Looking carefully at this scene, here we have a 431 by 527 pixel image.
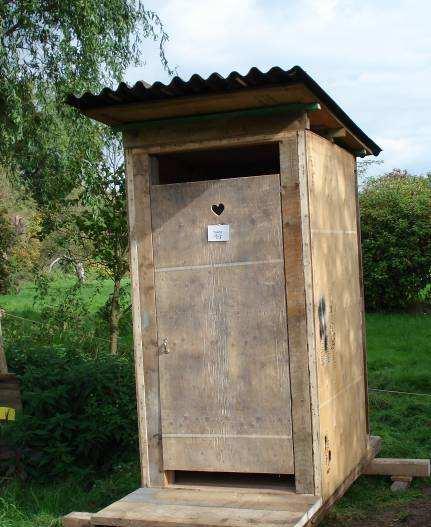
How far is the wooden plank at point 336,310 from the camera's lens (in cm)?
505

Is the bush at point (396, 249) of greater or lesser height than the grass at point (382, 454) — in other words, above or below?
above

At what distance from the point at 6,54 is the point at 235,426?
24.2 ft

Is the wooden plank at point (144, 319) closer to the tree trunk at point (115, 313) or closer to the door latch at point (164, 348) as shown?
the door latch at point (164, 348)

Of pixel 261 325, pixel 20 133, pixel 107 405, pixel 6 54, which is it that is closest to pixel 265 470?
pixel 261 325

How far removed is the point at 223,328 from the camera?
5109 mm

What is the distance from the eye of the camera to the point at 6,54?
10664mm

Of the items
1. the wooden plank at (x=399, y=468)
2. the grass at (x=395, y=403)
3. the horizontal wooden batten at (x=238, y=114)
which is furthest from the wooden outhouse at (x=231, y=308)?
the wooden plank at (x=399, y=468)

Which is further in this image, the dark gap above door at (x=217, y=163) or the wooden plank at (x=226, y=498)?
the dark gap above door at (x=217, y=163)

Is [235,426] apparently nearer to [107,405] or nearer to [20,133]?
[107,405]

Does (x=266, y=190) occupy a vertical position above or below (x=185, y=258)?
above

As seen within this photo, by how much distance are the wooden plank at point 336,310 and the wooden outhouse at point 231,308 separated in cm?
3

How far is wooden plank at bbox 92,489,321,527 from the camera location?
4.49 meters

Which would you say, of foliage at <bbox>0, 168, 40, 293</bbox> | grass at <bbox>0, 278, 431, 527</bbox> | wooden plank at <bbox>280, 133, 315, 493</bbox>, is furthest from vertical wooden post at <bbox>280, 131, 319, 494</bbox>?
foliage at <bbox>0, 168, 40, 293</bbox>

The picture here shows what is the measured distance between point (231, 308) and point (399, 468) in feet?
7.24
